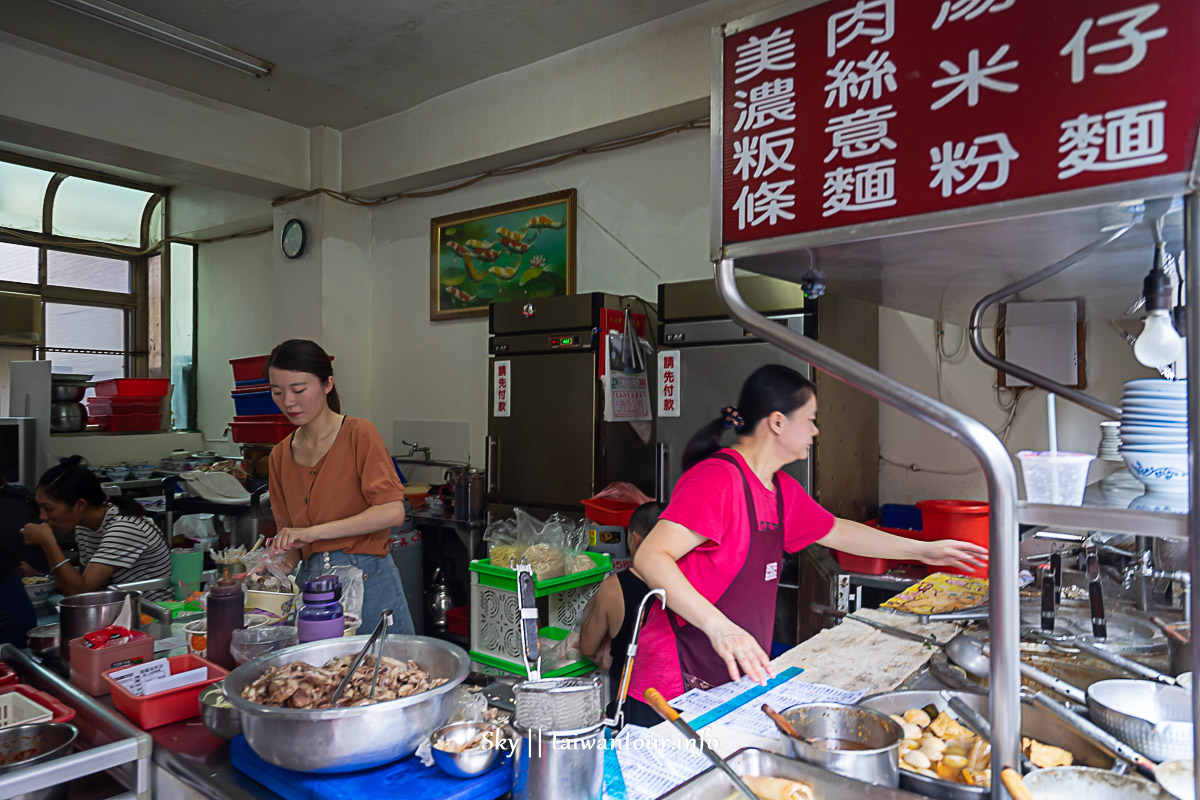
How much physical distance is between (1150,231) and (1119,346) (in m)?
2.63

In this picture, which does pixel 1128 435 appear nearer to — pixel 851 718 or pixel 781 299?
pixel 851 718

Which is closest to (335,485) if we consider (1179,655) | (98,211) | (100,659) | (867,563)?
(100,659)

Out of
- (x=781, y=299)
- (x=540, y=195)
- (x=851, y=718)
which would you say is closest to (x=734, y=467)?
(x=851, y=718)

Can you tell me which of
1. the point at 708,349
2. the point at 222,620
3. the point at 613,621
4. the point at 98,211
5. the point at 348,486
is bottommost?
the point at 613,621

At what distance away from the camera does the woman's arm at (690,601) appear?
176 cm

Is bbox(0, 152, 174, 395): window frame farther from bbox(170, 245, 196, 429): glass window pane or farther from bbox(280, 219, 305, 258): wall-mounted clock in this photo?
bbox(280, 219, 305, 258): wall-mounted clock

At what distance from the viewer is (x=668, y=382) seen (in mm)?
3994

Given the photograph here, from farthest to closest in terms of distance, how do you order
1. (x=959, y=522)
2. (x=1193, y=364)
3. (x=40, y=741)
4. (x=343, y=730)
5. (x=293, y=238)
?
(x=293, y=238) < (x=959, y=522) < (x=40, y=741) < (x=343, y=730) < (x=1193, y=364)

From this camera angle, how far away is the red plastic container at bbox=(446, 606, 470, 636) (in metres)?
5.04

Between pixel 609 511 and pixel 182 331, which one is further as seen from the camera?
pixel 182 331

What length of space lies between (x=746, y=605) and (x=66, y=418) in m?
6.65

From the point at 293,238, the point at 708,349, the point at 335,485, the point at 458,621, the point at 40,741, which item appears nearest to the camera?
the point at 40,741

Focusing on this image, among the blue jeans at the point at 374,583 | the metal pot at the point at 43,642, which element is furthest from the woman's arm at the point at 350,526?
the metal pot at the point at 43,642

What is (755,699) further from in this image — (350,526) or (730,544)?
(350,526)
